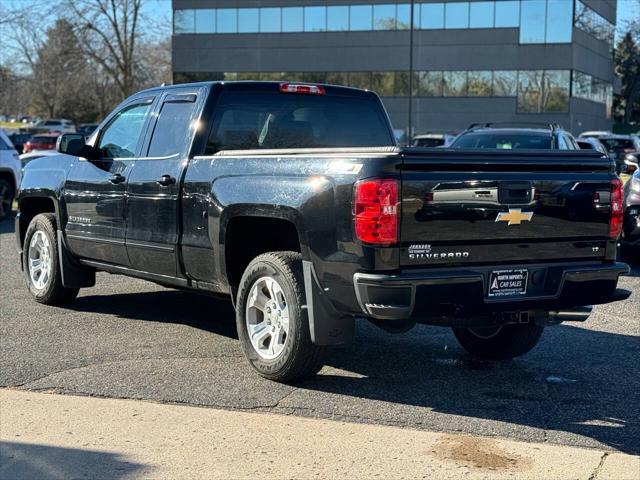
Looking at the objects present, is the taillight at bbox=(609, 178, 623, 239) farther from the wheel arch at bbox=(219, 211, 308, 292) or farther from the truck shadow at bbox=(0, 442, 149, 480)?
the truck shadow at bbox=(0, 442, 149, 480)

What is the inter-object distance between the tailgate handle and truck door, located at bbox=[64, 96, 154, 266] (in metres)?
3.24

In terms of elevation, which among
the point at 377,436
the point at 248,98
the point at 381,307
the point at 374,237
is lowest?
the point at 377,436

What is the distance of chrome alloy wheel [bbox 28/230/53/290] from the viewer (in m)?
8.22

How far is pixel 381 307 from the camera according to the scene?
4934 mm

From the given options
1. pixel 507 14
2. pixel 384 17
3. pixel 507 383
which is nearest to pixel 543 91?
pixel 507 14

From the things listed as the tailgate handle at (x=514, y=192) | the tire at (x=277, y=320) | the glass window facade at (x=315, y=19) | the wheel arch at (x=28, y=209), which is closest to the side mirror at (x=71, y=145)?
the wheel arch at (x=28, y=209)

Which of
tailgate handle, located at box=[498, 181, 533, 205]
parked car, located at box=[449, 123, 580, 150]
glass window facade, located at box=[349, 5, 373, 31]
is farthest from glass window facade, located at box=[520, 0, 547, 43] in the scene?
tailgate handle, located at box=[498, 181, 533, 205]

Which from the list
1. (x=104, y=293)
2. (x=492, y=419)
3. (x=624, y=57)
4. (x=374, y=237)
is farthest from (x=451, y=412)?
(x=624, y=57)

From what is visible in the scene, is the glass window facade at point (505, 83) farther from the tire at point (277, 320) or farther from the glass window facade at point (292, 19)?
the tire at point (277, 320)

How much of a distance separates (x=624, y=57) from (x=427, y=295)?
272 ft

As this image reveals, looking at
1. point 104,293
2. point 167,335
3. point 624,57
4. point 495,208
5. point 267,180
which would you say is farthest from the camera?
point 624,57

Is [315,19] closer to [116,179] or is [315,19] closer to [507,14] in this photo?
[507,14]

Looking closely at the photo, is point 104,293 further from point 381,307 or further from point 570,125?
point 570,125

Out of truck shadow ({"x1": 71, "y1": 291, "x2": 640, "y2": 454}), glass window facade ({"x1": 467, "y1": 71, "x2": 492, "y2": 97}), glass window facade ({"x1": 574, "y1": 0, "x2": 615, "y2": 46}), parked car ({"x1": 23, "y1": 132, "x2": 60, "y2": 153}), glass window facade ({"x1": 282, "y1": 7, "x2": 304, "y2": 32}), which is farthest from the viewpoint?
glass window facade ({"x1": 282, "y1": 7, "x2": 304, "y2": 32})
